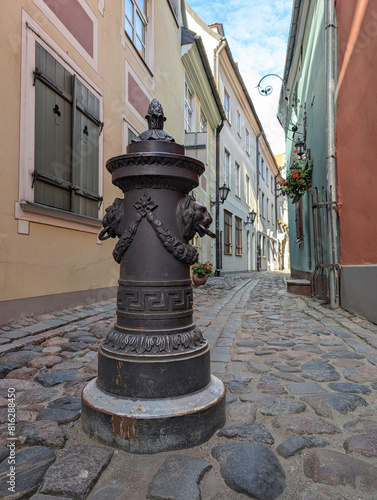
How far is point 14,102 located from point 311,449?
406cm

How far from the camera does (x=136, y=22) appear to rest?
7516 mm

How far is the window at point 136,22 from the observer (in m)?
7.08

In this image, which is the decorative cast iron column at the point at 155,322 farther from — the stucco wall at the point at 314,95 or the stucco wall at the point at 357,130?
the stucco wall at the point at 314,95

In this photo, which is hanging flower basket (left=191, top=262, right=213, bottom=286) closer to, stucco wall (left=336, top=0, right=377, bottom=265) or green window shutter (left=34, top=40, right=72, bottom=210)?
stucco wall (left=336, top=0, right=377, bottom=265)

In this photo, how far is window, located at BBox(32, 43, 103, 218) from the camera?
13.9 feet

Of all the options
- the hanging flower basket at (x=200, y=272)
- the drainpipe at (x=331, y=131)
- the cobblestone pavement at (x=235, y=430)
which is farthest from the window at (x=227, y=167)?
the cobblestone pavement at (x=235, y=430)

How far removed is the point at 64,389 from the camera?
2.19m

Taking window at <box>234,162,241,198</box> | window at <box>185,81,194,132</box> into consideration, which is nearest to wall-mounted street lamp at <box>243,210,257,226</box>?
window at <box>234,162,241,198</box>

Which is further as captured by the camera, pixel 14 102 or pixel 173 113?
pixel 173 113

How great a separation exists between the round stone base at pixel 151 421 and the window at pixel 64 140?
10.3 ft

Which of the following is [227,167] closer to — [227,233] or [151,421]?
[227,233]

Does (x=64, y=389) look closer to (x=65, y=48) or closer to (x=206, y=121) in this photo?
(x=65, y=48)

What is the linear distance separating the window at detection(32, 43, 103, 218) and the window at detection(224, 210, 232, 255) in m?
10.4

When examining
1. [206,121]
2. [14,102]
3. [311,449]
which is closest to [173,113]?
[206,121]
